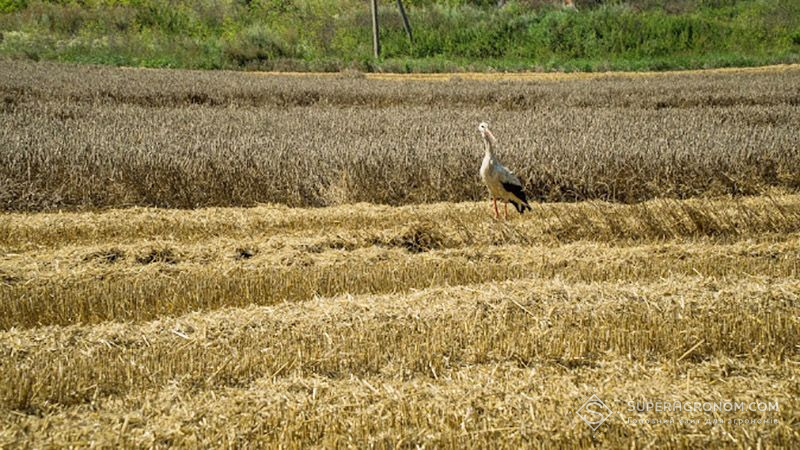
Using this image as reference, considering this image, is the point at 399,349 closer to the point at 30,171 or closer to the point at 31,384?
the point at 31,384

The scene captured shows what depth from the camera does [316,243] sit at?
284 inches

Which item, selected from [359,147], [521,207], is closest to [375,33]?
[359,147]

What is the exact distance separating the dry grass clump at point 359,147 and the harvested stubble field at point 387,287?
0.05 meters

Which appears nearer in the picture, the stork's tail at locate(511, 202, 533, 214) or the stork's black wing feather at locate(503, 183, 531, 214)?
the stork's black wing feather at locate(503, 183, 531, 214)

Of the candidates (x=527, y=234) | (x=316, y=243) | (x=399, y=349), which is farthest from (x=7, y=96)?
(x=399, y=349)

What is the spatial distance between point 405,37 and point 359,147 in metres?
25.3

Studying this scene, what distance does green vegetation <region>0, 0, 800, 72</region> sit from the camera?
99.6 ft

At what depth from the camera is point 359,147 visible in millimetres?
10828

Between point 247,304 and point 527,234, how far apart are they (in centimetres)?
345

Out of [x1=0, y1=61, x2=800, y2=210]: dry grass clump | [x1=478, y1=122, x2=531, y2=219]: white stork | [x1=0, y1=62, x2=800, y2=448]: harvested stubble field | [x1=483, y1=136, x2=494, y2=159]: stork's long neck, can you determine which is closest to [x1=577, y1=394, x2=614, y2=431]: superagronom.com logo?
[x1=0, y1=62, x2=800, y2=448]: harvested stubble field

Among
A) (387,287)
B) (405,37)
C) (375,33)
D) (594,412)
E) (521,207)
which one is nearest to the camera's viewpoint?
(594,412)

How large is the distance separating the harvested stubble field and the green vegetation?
1799 centimetres

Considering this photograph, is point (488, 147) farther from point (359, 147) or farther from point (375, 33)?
point (375, 33)

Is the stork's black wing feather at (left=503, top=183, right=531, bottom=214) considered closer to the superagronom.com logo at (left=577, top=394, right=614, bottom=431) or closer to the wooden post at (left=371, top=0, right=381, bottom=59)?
the superagronom.com logo at (left=577, top=394, right=614, bottom=431)
